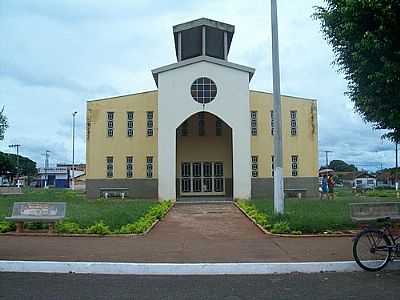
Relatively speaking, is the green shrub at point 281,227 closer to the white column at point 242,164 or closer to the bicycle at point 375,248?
the bicycle at point 375,248

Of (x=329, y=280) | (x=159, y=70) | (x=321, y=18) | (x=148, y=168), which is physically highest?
(x=159, y=70)

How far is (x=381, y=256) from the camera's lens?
28.1 ft

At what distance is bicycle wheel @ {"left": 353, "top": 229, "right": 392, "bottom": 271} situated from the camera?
8.45 metres

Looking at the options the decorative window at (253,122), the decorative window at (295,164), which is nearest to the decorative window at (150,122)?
the decorative window at (253,122)

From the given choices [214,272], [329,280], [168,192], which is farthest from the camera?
[168,192]

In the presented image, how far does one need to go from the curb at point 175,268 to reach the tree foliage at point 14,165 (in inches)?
2882

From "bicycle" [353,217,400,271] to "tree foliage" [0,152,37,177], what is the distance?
75480mm

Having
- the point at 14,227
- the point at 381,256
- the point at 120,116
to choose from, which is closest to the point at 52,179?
the point at 120,116

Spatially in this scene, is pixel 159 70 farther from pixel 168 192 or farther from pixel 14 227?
pixel 14 227

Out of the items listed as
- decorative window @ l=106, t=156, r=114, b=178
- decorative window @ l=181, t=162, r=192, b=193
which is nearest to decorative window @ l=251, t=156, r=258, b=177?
decorative window @ l=181, t=162, r=192, b=193

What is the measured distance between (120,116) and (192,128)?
15.5 ft

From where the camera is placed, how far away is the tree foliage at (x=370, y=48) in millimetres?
8859

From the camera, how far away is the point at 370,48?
9031 millimetres

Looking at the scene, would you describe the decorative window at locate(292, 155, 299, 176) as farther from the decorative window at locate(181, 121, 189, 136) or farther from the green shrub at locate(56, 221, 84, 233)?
the green shrub at locate(56, 221, 84, 233)
